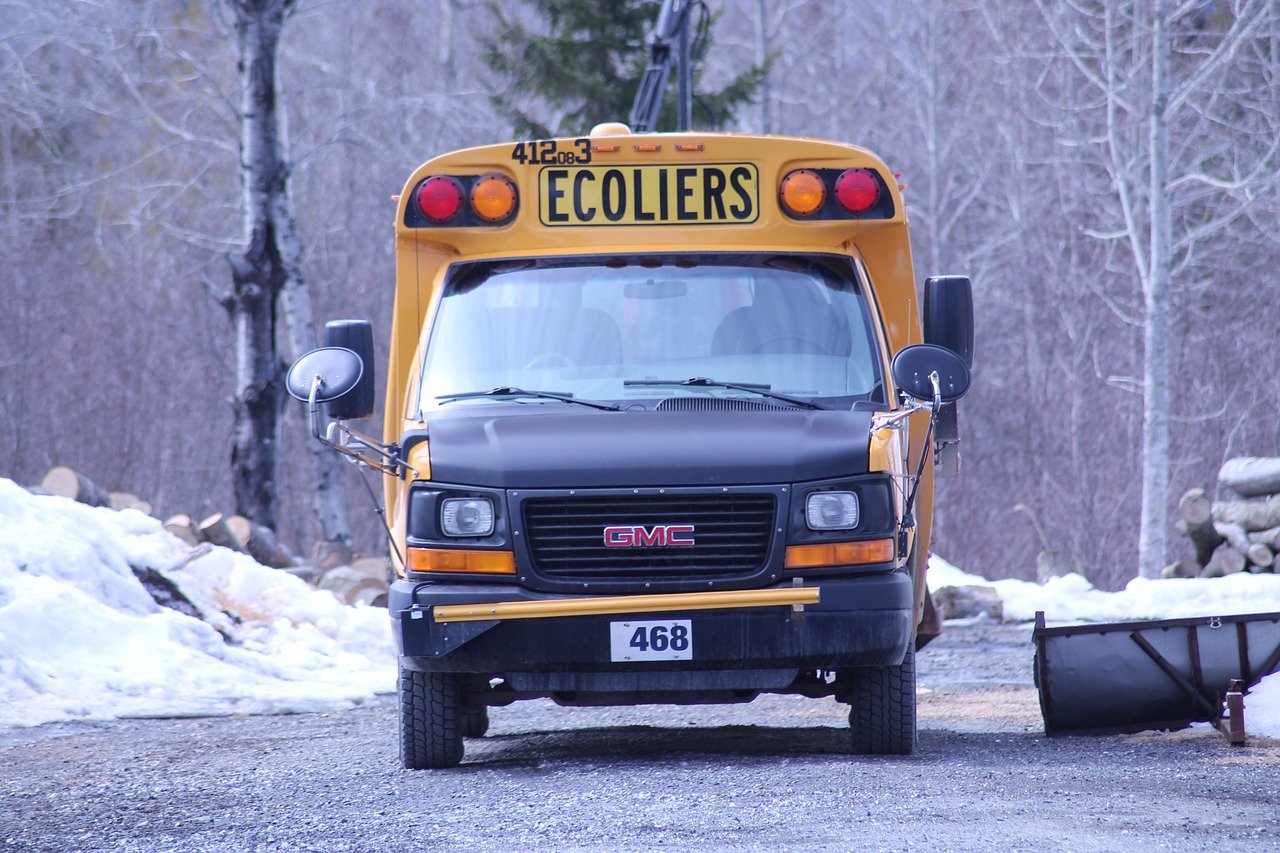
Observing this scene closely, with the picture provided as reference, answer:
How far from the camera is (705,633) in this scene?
21.7ft

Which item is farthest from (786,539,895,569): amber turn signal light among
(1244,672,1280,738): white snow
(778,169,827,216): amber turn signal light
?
(1244,672,1280,738): white snow

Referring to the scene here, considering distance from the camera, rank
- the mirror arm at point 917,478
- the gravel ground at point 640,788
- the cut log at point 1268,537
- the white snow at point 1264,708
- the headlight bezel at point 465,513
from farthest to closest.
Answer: the cut log at point 1268,537
the white snow at point 1264,708
the mirror arm at point 917,478
the headlight bezel at point 465,513
the gravel ground at point 640,788

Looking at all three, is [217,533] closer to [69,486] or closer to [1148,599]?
[69,486]

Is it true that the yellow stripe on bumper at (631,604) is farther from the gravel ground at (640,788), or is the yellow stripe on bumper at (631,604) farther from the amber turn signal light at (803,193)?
the amber turn signal light at (803,193)

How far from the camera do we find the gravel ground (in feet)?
17.7

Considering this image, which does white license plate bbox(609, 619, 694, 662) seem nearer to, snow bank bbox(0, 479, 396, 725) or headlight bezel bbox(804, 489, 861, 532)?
headlight bezel bbox(804, 489, 861, 532)

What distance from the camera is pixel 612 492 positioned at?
6.63 metres

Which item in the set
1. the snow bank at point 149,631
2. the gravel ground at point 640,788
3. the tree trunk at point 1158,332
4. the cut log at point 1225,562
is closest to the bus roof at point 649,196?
the gravel ground at point 640,788

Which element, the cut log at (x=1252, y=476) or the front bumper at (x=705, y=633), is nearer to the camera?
the front bumper at (x=705, y=633)

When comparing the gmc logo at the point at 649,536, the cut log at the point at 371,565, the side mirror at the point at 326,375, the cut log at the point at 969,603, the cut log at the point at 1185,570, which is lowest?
the cut log at the point at 969,603

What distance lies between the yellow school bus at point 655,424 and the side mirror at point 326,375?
1cm

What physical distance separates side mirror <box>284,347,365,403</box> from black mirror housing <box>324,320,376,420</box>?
11 centimetres

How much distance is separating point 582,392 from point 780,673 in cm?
144

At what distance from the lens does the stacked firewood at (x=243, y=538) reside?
1501 centimetres
